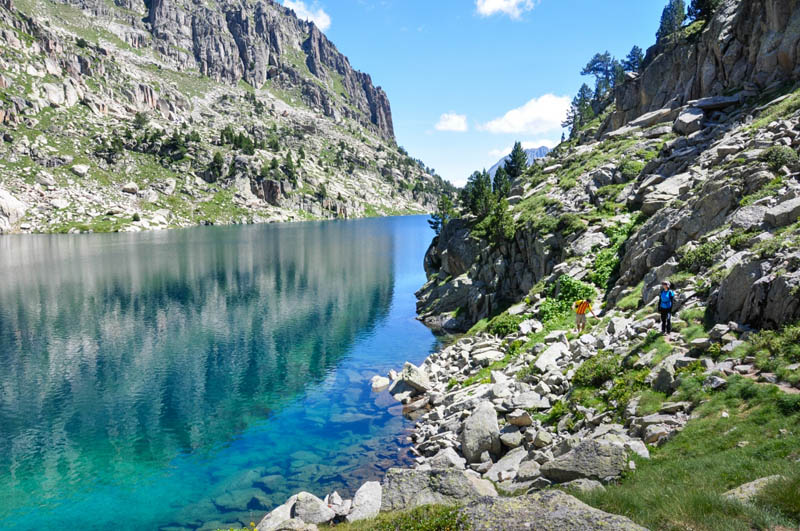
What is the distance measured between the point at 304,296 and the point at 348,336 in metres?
19.3

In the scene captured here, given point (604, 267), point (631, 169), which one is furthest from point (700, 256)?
point (631, 169)

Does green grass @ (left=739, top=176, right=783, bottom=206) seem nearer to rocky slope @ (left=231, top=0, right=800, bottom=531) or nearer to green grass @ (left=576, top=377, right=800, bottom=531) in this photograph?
rocky slope @ (left=231, top=0, right=800, bottom=531)

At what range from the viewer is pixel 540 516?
26.0ft

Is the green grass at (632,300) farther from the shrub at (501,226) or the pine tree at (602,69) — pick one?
the pine tree at (602,69)

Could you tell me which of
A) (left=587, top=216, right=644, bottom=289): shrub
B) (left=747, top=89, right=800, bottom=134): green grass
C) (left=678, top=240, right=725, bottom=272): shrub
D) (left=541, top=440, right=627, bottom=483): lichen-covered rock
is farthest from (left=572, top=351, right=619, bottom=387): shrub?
(left=747, top=89, right=800, bottom=134): green grass

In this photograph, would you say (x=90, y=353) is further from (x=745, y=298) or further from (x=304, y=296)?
(x=745, y=298)

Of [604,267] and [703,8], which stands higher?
[703,8]

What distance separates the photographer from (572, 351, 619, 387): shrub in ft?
63.3

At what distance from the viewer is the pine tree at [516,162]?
111 meters

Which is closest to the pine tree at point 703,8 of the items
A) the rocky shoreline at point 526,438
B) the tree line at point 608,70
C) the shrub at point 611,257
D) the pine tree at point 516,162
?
the tree line at point 608,70

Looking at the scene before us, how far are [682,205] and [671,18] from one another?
10105cm

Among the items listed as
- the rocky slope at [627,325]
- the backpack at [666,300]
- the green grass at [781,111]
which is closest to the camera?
the rocky slope at [627,325]

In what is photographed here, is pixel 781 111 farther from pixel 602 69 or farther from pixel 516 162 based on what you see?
pixel 602 69

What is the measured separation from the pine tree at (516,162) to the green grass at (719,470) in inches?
4043
